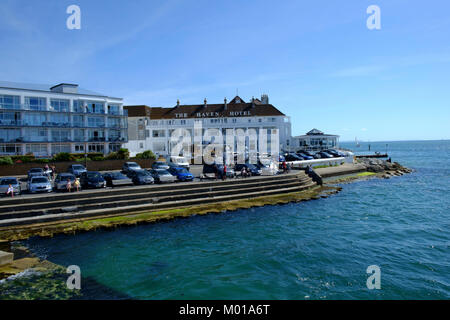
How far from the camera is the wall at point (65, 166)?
38281 mm

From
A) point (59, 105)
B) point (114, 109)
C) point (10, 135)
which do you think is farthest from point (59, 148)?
point (114, 109)

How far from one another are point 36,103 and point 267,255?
52.1 m

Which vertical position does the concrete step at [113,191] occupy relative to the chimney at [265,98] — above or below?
below

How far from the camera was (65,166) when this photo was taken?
4159cm

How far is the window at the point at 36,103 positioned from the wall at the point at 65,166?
17082mm

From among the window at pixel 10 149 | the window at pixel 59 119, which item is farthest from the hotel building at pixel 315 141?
the window at pixel 10 149

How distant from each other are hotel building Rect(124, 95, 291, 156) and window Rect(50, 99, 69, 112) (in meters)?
19.2

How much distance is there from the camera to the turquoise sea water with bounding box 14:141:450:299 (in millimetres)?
13344

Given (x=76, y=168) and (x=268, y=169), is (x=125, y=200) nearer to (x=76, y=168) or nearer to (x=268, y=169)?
(x=76, y=168)

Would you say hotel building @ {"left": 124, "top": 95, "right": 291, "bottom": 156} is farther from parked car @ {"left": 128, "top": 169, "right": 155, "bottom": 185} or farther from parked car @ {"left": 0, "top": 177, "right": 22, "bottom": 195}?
parked car @ {"left": 0, "top": 177, "right": 22, "bottom": 195}

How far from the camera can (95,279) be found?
1392cm

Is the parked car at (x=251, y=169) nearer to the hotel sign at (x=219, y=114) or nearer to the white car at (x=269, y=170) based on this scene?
the white car at (x=269, y=170)
